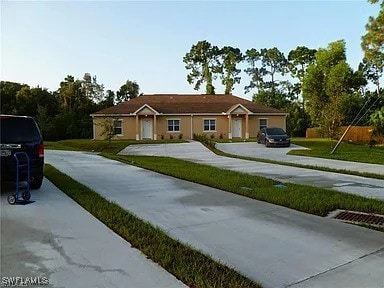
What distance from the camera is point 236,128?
124 ft

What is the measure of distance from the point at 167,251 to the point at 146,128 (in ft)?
107

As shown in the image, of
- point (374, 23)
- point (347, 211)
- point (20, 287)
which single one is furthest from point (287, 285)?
point (374, 23)

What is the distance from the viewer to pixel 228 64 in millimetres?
63188

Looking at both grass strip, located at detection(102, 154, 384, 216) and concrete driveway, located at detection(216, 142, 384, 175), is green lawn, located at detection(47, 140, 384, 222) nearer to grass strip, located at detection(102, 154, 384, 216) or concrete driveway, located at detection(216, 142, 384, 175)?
grass strip, located at detection(102, 154, 384, 216)

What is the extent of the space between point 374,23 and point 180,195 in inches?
481

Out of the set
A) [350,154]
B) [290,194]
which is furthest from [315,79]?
[290,194]

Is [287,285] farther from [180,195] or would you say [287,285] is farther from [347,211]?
[180,195]

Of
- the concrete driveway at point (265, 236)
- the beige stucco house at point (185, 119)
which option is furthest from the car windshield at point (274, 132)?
the concrete driveway at point (265, 236)

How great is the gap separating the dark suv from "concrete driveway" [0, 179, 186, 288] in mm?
1146

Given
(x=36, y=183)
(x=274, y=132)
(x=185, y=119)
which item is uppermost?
(x=185, y=119)

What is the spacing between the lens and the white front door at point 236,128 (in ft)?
124

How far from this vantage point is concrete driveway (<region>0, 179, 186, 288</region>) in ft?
12.7

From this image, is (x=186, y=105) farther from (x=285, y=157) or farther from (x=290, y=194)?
(x=290, y=194)

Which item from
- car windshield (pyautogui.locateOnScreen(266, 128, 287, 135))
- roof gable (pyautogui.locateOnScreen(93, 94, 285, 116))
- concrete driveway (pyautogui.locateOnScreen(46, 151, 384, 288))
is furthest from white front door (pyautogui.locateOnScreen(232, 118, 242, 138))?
concrete driveway (pyautogui.locateOnScreen(46, 151, 384, 288))
